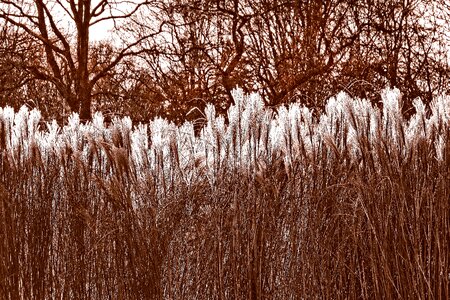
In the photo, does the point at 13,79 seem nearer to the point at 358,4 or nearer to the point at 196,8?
the point at 196,8

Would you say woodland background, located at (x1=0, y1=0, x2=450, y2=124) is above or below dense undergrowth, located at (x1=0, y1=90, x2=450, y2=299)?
above

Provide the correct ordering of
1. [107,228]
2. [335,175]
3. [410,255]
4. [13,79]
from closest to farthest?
1. [410,255]
2. [335,175]
3. [107,228]
4. [13,79]

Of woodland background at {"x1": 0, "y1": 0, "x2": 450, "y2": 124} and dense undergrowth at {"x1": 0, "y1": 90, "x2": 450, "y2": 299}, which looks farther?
woodland background at {"x1": 0, "y1": 0, "x2": 450, "y2": 124}

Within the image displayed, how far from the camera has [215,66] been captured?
9273 mm

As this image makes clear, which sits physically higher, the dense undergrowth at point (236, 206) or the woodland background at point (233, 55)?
the woodland background at point (233, 55)

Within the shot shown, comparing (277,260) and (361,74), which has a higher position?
(361,74)

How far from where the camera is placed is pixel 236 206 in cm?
265

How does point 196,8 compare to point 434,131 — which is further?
point 196,8

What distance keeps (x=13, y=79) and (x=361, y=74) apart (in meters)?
5.46

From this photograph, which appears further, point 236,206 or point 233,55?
point 233,55

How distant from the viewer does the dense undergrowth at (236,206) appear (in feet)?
7.98

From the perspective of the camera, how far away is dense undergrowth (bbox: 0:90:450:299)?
7.98 feet

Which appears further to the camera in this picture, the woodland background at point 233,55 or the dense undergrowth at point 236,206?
the woodland background at point 233,55

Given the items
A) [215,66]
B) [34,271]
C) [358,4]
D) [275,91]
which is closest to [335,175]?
[34,271]
